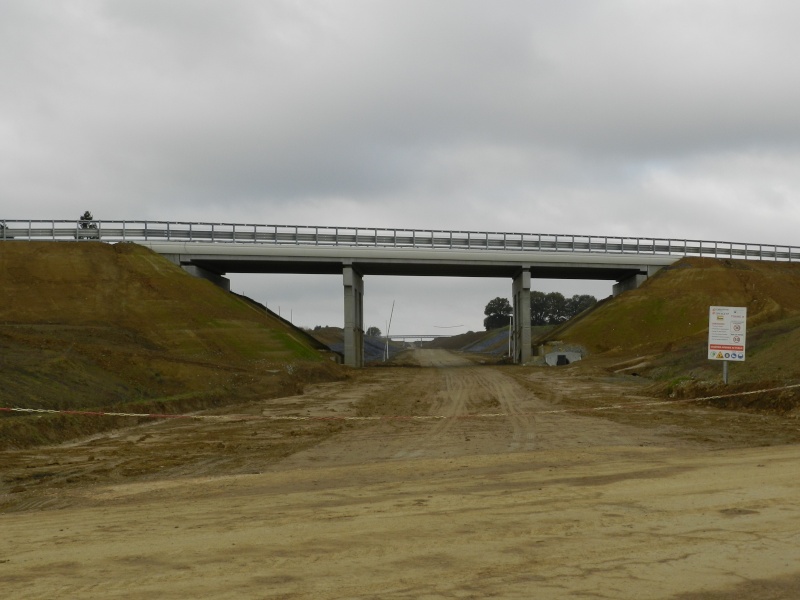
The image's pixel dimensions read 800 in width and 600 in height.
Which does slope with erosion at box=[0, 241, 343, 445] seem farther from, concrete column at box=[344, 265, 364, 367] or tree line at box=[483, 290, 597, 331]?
tree line at box=[483, 290, 597, 331]

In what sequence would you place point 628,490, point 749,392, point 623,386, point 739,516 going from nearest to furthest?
point 739,516
point 628,490
point 749,392
point 623,386

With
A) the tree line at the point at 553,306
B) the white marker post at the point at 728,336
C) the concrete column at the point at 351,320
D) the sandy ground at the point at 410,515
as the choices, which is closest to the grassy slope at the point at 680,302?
the concrete column at the point at 351,320

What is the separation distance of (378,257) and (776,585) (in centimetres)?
5526

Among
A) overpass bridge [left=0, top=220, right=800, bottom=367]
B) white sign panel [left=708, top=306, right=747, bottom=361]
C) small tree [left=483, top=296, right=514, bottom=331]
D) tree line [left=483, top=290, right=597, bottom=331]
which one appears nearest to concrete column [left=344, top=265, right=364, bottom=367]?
overpass bridge [left=0, top=220, right=800, bottom=367]

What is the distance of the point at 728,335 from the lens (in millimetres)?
28969

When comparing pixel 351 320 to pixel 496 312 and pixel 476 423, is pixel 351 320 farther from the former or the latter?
pixel 496 312

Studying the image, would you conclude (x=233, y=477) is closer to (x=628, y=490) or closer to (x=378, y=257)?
(x=628, y=490)

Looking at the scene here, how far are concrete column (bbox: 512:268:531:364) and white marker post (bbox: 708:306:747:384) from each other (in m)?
35.8

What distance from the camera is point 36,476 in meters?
13.5

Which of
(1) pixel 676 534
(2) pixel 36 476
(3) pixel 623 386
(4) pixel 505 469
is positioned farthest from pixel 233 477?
(3) pixel 623 386

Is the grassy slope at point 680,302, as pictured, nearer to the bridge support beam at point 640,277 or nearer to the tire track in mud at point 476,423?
the bridge support beam at point 640,277

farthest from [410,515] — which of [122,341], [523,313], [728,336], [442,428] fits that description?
[523,313]

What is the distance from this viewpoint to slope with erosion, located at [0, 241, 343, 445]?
24.1 metres

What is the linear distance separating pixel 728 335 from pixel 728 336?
0.12ft
